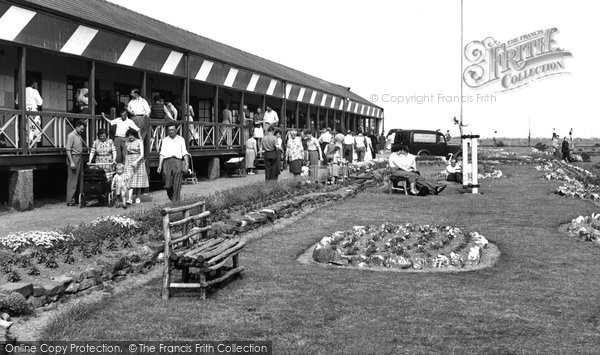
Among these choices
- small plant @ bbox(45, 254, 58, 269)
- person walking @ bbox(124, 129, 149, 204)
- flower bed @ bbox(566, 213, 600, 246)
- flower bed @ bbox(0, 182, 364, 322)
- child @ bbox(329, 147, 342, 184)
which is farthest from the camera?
child @ bbox(329, 147, 342, 184)

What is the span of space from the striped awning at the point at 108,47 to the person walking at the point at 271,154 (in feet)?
11.9

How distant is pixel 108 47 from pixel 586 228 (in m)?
11.6

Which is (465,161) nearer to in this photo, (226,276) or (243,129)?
(243,129)

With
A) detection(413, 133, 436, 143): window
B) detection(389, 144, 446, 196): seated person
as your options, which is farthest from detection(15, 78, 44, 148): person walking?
detection(413, 133, 436, 143): window

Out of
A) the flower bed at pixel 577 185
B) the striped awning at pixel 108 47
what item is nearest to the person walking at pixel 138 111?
the striped awning at pixel 108 47

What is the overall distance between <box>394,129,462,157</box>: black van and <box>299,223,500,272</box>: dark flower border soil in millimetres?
27512

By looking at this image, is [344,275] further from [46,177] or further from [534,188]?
[534,188]

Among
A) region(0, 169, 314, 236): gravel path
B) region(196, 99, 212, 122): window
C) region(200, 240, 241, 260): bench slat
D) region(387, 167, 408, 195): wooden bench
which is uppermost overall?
region(196, 99, 212, 122): window

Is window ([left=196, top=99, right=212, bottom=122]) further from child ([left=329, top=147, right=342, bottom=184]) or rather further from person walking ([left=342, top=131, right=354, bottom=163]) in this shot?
child ([left=329, top=147, right=342, bottom=184])

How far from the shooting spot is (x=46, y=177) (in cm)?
1688

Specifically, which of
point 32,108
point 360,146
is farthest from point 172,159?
point 360,146

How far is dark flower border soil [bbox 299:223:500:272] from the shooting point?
934cm

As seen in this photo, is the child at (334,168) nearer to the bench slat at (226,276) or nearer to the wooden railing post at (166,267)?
the bench slat at (226,276)

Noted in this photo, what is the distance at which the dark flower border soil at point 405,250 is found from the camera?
934 cm
